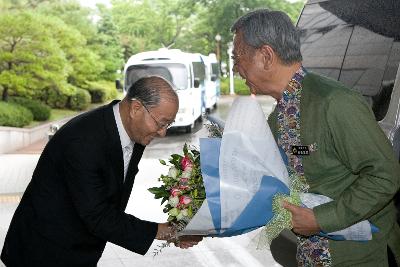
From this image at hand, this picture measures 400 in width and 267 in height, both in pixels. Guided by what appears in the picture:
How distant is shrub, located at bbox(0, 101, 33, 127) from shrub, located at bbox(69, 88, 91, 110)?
26.6 feet

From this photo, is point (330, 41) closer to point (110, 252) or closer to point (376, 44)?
point (376, 44)

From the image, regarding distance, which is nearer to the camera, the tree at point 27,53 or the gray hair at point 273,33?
the gray hair at point 273,33

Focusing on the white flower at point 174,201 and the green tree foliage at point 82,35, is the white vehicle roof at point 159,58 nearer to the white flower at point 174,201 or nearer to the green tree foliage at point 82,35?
the green tree foliage at point 82,35

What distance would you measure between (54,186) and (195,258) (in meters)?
3.63

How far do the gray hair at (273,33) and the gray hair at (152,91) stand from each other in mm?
469

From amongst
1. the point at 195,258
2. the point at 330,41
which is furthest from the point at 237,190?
the point at 195,258

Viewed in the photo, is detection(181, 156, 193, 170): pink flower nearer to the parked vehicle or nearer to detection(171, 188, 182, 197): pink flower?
detection(171, 188, 182, 197): pink flower

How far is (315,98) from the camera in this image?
2.22m

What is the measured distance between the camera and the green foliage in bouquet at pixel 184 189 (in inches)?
104

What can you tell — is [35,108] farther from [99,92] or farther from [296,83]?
[296,83]

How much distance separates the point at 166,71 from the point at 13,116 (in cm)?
518

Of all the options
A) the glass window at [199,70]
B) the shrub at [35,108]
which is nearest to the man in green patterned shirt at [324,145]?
the glass window at [199,70]

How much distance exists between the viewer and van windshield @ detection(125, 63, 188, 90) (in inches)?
770

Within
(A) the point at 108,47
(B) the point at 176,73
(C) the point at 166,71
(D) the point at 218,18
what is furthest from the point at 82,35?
(D) the point at 218,18
